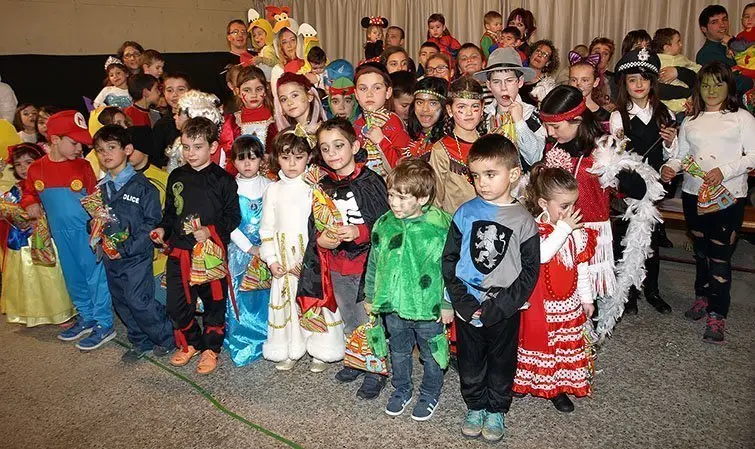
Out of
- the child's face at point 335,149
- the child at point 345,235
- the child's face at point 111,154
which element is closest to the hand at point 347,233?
the child at point 345,235

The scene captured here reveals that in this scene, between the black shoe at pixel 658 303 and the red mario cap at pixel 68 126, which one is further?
the black shoe at pixel 658 303

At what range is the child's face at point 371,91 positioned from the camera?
353 cm

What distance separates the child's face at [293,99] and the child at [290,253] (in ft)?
1.15

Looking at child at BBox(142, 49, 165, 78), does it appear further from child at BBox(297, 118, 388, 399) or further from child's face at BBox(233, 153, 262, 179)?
child at BBox(297, 118, 388, 399)

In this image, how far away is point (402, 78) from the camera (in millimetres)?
4125

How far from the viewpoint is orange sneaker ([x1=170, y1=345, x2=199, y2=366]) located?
361 centimetres

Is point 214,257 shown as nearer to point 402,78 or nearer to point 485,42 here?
point 402,78

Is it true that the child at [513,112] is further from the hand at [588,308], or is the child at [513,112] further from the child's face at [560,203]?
the hand at [588,308]

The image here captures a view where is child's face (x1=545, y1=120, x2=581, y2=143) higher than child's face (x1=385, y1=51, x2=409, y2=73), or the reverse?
child's face (x1=385, y1=51, x2=409, y2=73)

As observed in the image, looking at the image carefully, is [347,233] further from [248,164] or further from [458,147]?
[248,164]

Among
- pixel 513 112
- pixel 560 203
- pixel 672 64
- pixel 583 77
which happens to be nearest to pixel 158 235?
pixel 513 112

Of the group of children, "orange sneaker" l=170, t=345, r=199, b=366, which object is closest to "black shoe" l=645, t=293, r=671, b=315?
the group of children

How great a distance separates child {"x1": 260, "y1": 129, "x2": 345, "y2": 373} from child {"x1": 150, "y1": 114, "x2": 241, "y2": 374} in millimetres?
288

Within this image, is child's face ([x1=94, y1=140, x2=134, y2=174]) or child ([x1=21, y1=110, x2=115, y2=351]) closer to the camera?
child's face ([x1=94, y1=140, x2=134, y2=174])
